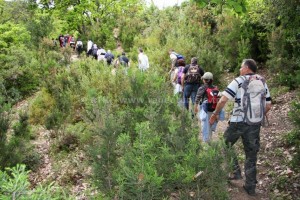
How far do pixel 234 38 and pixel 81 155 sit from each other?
855cm

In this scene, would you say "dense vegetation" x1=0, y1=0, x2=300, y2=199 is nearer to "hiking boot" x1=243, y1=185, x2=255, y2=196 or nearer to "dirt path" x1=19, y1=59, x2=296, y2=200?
"dirt path" x1=19, y1=59, x2=296, y2=200

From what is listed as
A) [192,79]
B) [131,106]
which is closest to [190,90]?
[192,79]

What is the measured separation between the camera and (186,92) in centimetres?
795

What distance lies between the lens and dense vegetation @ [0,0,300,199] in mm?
3521

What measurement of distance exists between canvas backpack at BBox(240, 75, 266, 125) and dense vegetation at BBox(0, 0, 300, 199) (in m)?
0.92

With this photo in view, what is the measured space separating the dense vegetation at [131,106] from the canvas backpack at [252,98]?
92cm

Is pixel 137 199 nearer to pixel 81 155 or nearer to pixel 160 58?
pixel 81 155

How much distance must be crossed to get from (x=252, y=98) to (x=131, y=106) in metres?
2.08

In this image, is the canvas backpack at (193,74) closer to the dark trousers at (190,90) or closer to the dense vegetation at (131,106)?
the dark trousers at (190,90)

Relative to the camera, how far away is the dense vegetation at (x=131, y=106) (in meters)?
3.52

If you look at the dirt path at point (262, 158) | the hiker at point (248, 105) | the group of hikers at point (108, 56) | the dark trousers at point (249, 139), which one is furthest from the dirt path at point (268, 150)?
the group of hikers at point (108, 56)

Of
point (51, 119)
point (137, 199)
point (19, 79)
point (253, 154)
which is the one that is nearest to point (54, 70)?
point (51, 119)

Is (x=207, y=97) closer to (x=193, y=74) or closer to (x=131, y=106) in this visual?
(x=131, y=106)

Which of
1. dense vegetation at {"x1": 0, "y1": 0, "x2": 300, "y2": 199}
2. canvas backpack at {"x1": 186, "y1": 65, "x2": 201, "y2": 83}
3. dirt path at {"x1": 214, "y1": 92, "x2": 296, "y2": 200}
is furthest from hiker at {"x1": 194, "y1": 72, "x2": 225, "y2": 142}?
canvas backpack at {"x1": 186, "y1": 65, "x2": 201, "y2": 83}
